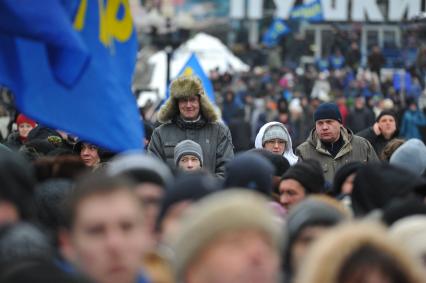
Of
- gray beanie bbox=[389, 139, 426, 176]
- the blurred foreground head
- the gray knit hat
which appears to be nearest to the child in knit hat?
gray beanie bbox=[389, 139, 426, 176]

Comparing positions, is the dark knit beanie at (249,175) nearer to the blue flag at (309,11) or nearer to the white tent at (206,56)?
the white tent at (206,56)

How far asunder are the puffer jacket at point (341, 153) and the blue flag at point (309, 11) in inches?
1307

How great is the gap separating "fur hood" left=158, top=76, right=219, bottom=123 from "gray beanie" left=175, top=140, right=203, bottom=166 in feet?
3.03

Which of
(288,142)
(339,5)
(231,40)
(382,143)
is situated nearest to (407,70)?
(339,5)

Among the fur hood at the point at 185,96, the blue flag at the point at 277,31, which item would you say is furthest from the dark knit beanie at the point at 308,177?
the blue flag at the point at 277,31

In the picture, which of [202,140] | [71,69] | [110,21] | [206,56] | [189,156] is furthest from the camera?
[206,56]

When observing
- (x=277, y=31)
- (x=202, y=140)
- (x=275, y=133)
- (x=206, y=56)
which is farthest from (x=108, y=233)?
(x=277, y=31)

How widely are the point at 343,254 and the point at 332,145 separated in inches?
299

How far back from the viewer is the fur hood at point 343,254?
15.2ft

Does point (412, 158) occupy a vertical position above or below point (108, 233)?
below

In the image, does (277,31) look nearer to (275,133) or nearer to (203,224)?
(275,133)

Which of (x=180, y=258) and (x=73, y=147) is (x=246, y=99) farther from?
(x=180, y=258)

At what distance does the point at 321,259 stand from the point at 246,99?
29.8m

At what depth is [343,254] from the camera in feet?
15.3
